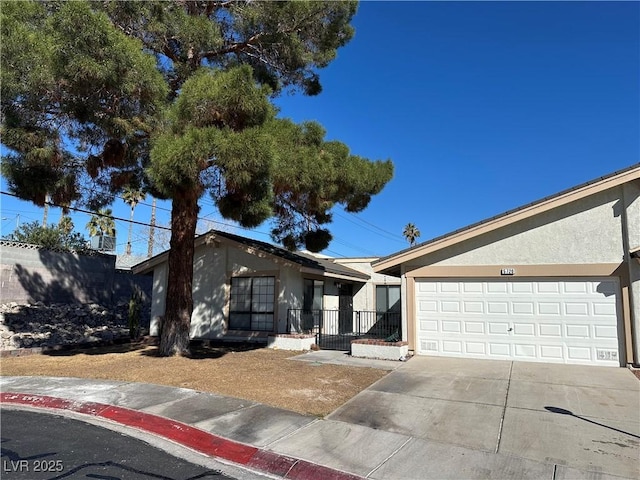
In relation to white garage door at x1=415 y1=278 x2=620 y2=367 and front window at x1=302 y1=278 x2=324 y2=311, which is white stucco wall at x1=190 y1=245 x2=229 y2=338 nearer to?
front window at x1=302 y1=278 x2=324 y2=311

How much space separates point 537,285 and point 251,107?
866cm

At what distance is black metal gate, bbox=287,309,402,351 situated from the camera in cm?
1505

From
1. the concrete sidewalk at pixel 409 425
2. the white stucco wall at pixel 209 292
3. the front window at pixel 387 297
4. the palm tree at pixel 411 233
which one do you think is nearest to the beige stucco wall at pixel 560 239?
the concrete sidewalk at pixel 409 425

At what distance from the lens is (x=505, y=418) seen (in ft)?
21.6

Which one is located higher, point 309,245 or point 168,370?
point 309,245

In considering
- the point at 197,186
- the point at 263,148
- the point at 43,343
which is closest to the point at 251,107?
the point at 263,148

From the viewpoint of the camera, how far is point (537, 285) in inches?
457

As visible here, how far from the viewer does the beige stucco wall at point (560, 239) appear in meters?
11.1

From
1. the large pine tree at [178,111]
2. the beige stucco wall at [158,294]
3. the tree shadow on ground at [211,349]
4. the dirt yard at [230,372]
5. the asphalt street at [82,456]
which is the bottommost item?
the asphalt street at [82,456]

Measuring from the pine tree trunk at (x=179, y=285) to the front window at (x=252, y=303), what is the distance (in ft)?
13.3

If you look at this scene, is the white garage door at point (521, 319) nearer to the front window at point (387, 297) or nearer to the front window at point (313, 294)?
the front window at point (313, 294)

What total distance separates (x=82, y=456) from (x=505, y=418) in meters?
5.82

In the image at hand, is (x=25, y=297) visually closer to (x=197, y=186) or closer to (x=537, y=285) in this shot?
(x=197, y=186)

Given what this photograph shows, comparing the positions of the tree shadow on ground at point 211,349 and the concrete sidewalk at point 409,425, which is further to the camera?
the tree shadow on ground at point 211,349
